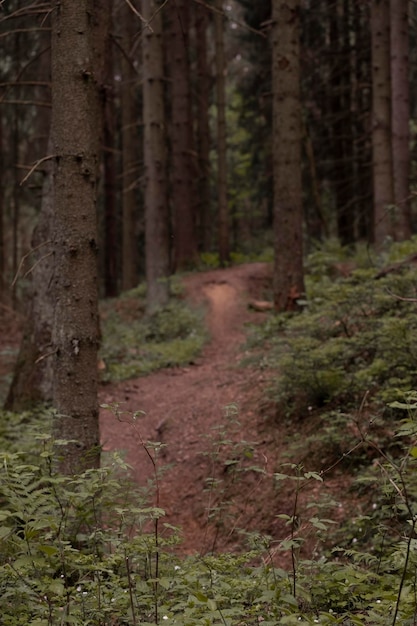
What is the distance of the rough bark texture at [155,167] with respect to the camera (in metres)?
16.3

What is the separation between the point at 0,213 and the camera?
23938 mm

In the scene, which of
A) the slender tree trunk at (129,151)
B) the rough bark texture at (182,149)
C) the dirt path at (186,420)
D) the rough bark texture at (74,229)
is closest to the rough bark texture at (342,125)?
the rough bark texture at (182,149)

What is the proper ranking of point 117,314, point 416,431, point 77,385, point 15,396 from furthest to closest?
point 117,314, point 15,396, point 77,385, point 416,431

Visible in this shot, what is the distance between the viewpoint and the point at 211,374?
11.4 m

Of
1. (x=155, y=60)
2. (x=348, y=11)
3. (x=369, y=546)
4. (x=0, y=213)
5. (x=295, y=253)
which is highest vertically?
(x=348, y=11)

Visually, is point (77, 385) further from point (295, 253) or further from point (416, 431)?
point (295, 253)

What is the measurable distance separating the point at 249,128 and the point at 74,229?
22205mm

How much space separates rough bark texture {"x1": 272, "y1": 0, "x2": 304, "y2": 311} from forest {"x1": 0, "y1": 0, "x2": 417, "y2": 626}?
3cm

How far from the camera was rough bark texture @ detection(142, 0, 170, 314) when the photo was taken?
1631cm

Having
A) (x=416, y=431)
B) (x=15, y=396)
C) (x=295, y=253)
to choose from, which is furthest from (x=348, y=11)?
(x=416, y=431)

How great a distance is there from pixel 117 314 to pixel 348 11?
1119 cm

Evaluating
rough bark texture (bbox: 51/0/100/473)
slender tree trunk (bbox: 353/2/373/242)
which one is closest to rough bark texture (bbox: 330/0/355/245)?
slender tree trunk (bbox: 353/2/373/242)

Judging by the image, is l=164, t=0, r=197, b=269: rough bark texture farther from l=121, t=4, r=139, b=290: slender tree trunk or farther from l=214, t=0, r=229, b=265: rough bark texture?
l=121, t=4, r=139, b=290: slender tree trunk

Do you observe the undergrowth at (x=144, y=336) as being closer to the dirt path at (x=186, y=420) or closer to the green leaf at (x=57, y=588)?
the dirt path at (x=186, y=420)
